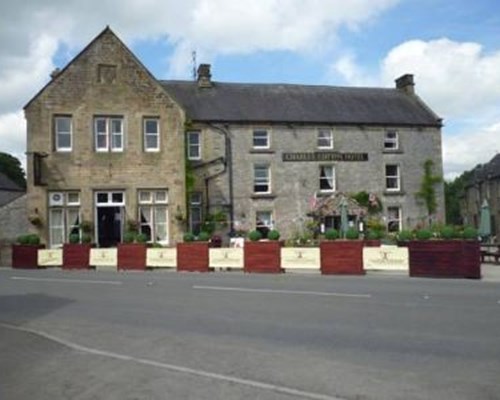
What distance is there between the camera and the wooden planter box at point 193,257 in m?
24.5

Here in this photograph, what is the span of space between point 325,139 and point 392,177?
4968 millimetres

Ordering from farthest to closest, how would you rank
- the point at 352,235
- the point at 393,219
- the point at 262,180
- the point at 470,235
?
the point at 393,219 → the point at 262,180 → the point at 352,235 → the point at 470,235

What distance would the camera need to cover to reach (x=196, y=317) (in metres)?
12.1

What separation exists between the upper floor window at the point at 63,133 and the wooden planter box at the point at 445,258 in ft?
61.9

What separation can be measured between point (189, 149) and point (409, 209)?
1416 centimetres

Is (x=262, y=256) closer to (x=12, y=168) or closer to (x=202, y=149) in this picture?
(x=202, y=149)

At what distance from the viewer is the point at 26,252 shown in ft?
91.1

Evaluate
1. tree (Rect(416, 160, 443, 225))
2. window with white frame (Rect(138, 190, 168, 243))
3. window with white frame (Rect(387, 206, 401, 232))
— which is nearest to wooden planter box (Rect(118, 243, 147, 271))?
window with white frame (Rect(138, 190, 168, 243))

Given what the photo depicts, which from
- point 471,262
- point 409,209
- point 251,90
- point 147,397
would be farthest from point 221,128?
point 147,397

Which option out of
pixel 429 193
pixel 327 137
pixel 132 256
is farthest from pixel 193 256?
pixel 429 193

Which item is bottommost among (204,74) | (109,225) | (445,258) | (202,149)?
(445,258)

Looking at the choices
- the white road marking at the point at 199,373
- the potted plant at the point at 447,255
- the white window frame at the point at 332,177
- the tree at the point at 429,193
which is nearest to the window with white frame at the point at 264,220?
the white window frame at the point at 332,177

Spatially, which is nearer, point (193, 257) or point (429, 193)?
point (193, 257)

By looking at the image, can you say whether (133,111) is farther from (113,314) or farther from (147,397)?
(147,397)
